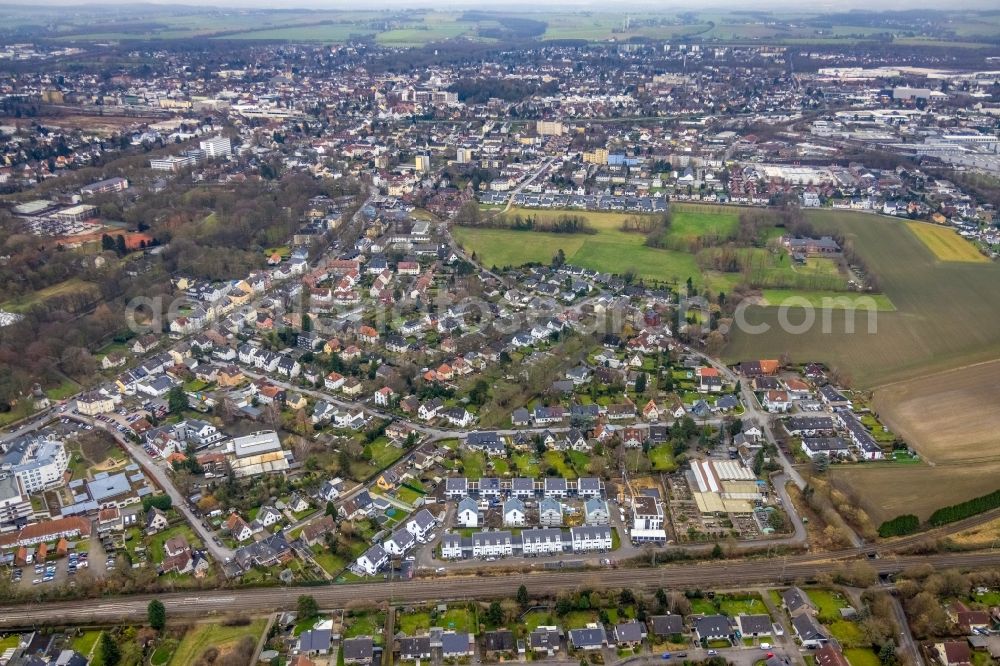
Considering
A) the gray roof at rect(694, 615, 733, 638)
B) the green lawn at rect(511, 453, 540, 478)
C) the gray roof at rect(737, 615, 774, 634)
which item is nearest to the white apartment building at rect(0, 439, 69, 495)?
the green lawn at rect(511, 453, 540, 478)

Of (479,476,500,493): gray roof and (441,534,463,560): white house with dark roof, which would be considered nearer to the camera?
(441,534,463,560): white house with dark roof

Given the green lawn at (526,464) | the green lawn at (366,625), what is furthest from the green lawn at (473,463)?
the green lawn at (366,625)

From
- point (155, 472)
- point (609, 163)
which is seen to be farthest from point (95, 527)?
point (609, 163)

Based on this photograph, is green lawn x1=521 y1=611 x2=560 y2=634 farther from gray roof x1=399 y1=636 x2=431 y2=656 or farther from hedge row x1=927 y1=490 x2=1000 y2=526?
hedge row x1=927 y1=490 x2=1000 y2=526

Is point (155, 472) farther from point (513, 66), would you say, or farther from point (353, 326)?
point (513, 66)

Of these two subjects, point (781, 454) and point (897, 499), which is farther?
point (781, 454)

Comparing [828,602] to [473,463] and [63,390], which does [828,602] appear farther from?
[63,390]
